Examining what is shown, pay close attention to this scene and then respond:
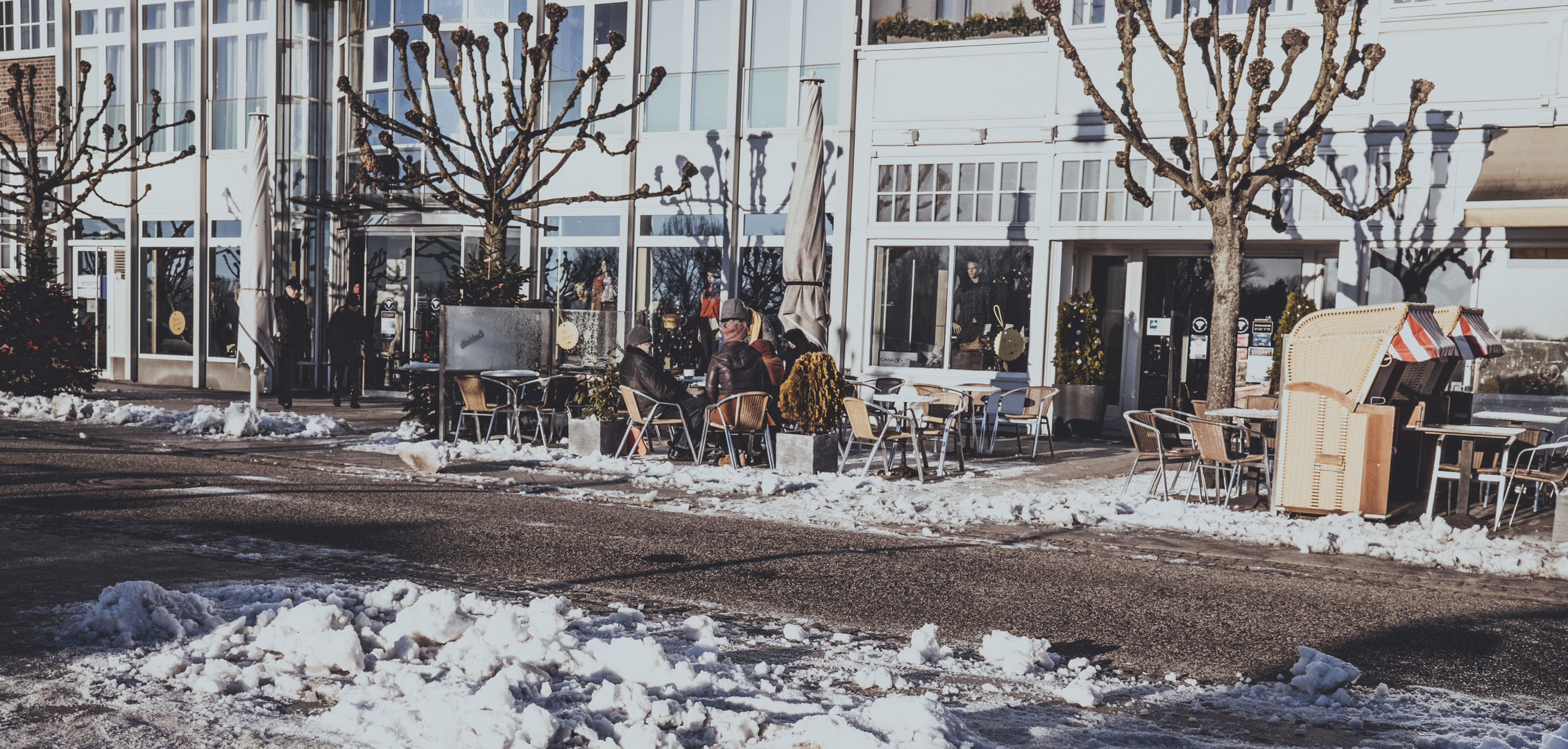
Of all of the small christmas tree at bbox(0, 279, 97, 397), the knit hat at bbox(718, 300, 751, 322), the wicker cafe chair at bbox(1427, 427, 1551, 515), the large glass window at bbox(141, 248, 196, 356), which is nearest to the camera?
the wicker cafe chair at bbox(1427, 427, 1551, 515)

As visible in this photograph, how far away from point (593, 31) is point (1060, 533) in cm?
1415

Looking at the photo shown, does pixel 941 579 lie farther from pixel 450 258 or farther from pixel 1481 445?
pixel 450 258

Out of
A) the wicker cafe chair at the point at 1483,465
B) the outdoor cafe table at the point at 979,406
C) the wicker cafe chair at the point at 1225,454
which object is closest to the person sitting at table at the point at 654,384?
the outdoor cafe table at the point at 979,406

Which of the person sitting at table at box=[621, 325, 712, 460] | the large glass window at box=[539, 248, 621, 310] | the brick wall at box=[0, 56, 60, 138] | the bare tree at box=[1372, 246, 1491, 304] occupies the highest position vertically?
the brick wall at box=[0, 56, 60, 138]

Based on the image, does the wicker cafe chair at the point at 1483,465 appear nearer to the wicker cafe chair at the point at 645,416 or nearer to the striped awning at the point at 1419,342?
the striped awning at the point at 1419,342

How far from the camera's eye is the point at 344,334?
62.7 feet

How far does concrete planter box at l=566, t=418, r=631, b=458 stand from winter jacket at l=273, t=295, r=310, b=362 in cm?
792

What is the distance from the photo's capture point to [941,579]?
700 centimetres

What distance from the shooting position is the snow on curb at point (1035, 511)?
27.3ft

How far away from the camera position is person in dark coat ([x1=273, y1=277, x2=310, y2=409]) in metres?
18.4


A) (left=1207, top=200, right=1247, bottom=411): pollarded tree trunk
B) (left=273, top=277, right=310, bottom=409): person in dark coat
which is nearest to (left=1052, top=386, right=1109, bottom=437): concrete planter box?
(left=1207, top=200, right=1247, bottom=411): pollarded tree trunk

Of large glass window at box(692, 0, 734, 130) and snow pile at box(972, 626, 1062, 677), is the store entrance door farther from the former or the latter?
snow pile at box(972, 626, 1062, 677)

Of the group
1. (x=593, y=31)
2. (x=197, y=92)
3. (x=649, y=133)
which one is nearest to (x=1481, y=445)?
(x=649, y=133)

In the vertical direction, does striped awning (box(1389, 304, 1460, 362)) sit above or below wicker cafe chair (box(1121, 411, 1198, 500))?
above
